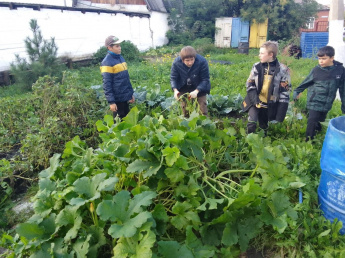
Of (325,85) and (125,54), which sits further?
(125,54)

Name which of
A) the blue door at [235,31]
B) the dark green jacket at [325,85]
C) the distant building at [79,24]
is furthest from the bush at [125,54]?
the dark green jacket at [325,85]

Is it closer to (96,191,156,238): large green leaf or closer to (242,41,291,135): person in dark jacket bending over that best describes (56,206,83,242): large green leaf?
(96,191,156,238): large green leaf

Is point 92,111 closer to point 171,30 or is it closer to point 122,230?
point 122,230

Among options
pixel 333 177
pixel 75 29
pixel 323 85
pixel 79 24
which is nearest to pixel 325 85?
pixel 323 85

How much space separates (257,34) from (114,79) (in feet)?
55.2

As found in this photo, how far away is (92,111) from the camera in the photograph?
483cm

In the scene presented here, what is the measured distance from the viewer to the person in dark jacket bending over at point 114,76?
3.96m

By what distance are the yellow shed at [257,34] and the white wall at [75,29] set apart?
19.7 ft

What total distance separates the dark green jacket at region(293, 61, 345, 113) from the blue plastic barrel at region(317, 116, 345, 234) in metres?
1.70

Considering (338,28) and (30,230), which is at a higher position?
(338,28)

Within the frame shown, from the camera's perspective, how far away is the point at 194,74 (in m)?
3.97

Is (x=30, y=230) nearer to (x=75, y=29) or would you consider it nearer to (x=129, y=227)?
(x=129, y=227)

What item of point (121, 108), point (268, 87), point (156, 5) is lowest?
point (121, 108)

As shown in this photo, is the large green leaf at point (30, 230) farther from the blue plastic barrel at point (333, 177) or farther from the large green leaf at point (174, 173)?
the blue plastic barrel at point (333, 177)
